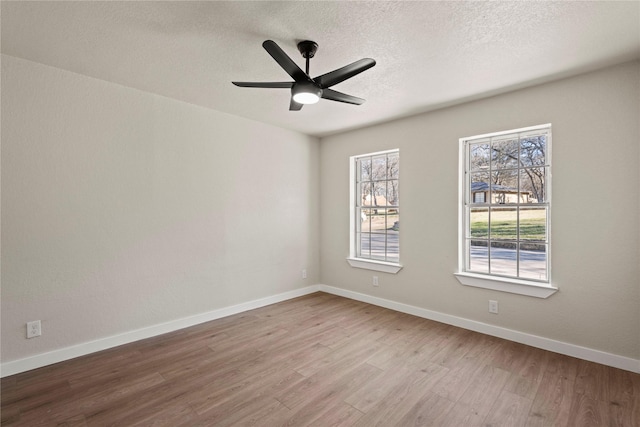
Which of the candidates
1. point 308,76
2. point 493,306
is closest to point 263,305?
point 493,306

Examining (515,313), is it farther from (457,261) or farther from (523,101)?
(523,101)

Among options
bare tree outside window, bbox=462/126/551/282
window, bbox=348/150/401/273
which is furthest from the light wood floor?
window, bbox=348/150/401/273

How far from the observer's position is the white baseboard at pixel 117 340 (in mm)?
2559

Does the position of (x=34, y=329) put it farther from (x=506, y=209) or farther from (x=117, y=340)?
(x=506, y=209)

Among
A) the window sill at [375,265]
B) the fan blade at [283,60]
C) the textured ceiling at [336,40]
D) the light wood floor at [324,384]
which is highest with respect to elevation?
the textured ceiling at [336,40]

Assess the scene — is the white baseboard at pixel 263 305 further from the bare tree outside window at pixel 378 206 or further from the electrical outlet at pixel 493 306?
the bare tree outside window at pixel 378 206

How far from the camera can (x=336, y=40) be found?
2.26 m

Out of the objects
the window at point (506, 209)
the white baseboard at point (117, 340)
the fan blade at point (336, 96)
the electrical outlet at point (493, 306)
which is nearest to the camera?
the fan blade at point (336, 96)

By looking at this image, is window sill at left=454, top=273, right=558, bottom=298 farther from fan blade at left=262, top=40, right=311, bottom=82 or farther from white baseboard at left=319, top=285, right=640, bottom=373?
fan blade at left=262, top=40, right=311, bottom=82

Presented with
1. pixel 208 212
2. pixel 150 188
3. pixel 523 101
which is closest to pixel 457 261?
pixel 523 101

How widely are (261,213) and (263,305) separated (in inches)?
51.8

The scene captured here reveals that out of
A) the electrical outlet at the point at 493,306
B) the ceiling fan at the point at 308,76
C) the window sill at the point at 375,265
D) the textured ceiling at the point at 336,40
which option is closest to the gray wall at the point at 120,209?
the textured ceiling at the point at 336,40

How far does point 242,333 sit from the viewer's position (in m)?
3.38

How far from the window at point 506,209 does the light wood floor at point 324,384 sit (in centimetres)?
72
